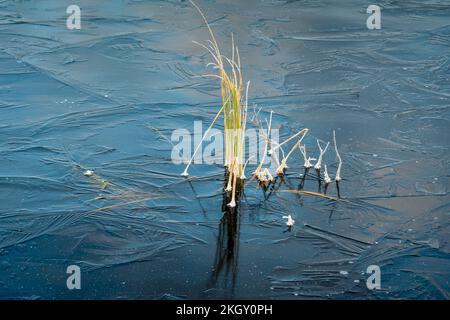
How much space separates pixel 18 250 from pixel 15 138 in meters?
1.18

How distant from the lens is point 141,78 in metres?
5.52

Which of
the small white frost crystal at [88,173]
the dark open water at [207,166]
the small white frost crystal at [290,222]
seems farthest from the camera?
the small white frost crystal at [88,173]

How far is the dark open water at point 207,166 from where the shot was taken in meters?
3.67

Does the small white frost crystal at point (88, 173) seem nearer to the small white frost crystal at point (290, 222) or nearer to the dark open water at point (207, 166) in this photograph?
the dark open water at point (207, 166)

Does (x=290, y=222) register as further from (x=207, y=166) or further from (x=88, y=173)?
(x=88, y=173)

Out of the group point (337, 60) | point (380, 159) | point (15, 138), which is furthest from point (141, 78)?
point (380, 159)

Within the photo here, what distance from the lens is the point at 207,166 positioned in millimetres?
4508

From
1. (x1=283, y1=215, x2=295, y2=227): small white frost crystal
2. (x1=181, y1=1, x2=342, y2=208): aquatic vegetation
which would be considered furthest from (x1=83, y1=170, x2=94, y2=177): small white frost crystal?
(x1=283, y1=215, x2=295, y2=227): small white frost crystal

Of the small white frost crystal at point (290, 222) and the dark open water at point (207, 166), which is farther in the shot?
the small white frost crystal at point (290, 222)

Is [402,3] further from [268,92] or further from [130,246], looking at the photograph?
[130,246]

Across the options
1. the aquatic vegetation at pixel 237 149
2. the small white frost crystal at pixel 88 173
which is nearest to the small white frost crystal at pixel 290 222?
the aquatic vegetation at pixel 237 149

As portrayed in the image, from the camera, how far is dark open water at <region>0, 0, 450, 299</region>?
3666 mm

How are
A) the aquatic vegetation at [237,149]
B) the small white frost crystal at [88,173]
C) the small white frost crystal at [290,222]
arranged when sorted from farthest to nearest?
1. the small white frost crystal at [88,173]
2. the aquatic vegetation at [237,149]
3. the small white frost crystal at [290,222]

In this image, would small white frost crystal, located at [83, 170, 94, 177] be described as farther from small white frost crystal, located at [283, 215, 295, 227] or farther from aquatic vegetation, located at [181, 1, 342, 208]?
small white frost crystal, located at [283, 215, 295, 227]
